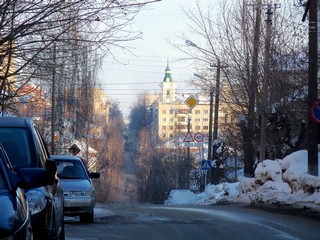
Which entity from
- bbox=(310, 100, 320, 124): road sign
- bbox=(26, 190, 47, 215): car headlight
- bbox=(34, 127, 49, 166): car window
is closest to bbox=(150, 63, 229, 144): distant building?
bbox=(310, 100, 320, 124): road sign

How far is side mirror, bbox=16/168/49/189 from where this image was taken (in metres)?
5.56

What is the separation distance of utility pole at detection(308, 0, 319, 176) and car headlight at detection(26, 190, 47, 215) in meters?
14.4

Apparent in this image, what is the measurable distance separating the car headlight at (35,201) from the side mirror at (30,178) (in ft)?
3.89

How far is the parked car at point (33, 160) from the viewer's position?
23.2 ft

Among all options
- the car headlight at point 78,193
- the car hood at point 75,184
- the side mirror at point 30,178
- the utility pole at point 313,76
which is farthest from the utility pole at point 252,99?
the side mirror at point 30,178

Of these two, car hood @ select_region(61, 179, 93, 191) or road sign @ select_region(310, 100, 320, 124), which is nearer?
car hood @ select_region(61, 179, 93, 191)

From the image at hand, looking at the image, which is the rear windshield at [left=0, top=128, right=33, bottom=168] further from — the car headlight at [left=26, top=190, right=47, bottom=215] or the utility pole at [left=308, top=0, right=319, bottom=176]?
the utility pole at [left=308, top=0, right=319, bottom=176]

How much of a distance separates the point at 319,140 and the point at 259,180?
6.01 metres

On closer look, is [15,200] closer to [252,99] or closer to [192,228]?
[192,228]

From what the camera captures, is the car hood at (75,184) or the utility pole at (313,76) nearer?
the car hood at (75,184)

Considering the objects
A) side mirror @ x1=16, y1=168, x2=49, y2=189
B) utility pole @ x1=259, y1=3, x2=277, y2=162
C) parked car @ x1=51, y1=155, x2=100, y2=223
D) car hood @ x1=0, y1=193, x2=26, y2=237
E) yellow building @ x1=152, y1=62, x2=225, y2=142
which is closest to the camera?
car hood @ x1=0, y1=193, x2=26, y2=237

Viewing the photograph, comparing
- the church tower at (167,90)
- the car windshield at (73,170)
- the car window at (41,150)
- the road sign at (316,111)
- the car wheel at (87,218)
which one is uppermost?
the church tower at (167,90)

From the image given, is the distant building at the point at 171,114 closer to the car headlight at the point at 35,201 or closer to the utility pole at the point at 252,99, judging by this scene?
the utility pole at the point at 252,99

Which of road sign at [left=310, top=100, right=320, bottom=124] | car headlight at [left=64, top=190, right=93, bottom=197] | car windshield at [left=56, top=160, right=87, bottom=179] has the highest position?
road sign at [left=310, top=100, right=320, bottom=124]
